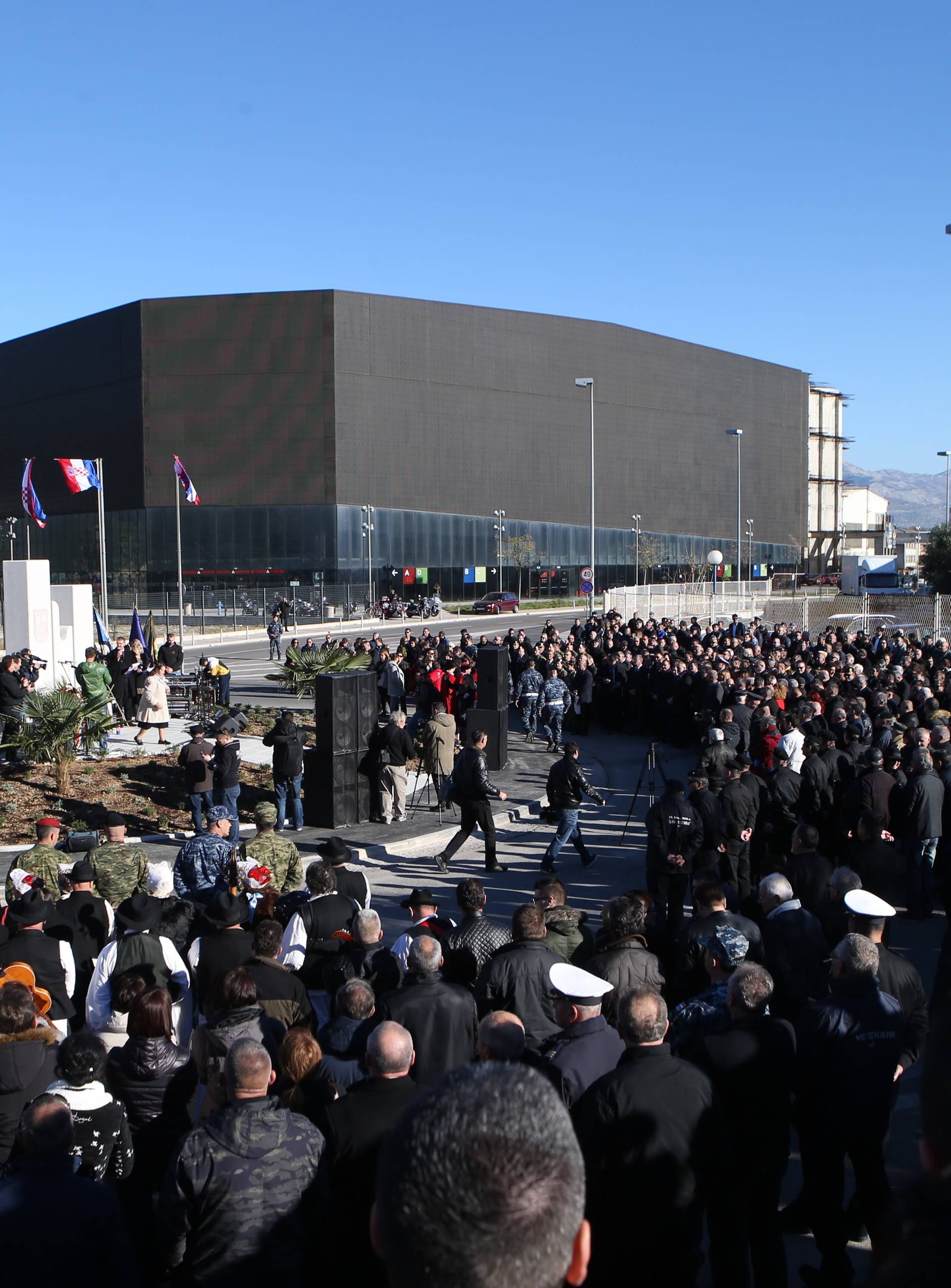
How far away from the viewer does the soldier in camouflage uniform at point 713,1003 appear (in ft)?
17.0

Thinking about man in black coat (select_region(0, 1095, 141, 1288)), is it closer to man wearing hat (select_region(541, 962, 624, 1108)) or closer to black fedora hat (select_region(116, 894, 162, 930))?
man wearing hat (select_region(541, 962, 624, 1108))

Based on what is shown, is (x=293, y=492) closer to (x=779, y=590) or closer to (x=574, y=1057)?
(x=779, y=590)

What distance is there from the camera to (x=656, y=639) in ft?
97.0

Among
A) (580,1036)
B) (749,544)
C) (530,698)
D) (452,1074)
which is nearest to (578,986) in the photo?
(580,1036)

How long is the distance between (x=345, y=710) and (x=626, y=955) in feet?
31.3

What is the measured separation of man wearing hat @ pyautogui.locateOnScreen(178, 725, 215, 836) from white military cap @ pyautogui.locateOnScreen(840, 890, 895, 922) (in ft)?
31.6

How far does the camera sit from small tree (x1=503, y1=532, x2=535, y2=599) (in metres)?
86.0

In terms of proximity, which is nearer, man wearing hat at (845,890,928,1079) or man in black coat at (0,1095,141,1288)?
man in black coat at (0,1095,141,1288)

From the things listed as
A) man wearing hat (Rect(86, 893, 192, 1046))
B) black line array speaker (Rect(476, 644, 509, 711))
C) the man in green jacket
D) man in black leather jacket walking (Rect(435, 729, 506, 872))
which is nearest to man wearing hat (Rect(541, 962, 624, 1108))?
man wearing hat (Rect(86, 893, 192, 1046))

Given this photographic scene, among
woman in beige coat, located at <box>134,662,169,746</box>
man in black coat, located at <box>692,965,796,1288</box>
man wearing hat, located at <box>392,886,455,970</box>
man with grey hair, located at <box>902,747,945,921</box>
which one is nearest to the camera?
man in black coat, located at <box>692,965,796,1288</box>

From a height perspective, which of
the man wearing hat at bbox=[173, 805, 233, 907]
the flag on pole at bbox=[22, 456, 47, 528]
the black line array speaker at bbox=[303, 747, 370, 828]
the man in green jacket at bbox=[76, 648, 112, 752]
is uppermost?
the flag on pole at bbox=[22, 456, 47, 528]

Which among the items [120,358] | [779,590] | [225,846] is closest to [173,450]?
[120,358]

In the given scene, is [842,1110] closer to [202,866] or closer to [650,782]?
[202,866]

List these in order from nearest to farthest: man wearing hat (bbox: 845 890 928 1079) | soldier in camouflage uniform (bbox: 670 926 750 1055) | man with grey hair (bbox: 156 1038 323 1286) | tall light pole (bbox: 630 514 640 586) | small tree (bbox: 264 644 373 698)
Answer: man with grey hair (bbox: 156 1038 323 1286)
soldier in camouflage uniform (bbox: 670 926 750 1055)
man wearing hat (bbox: 845 890 928 1079)
small tree (bbox: 264 644 373 698)
tall light pole (bbox: 630 514 640 586)
